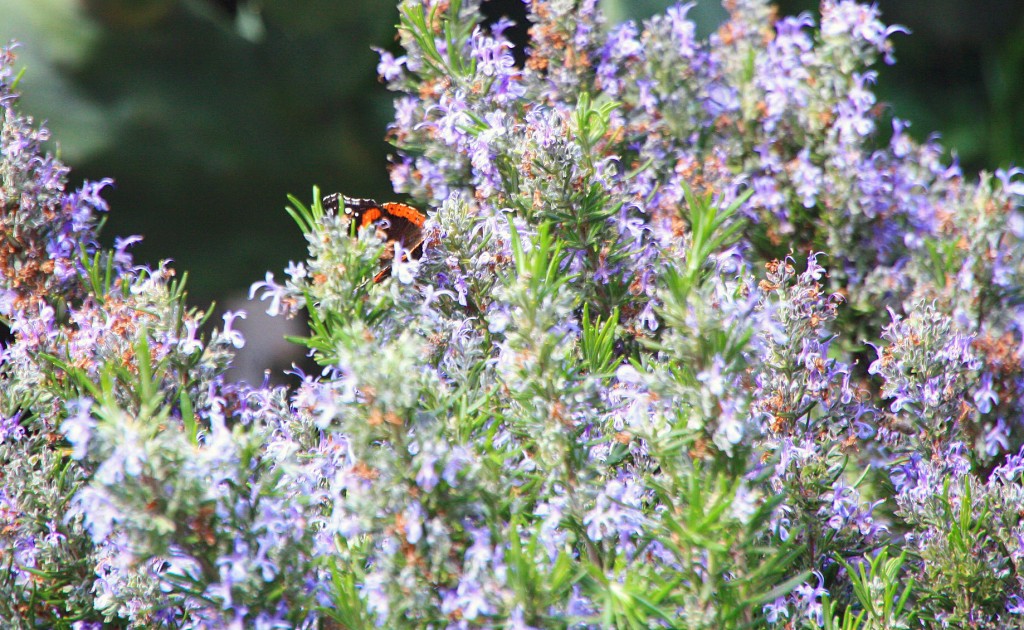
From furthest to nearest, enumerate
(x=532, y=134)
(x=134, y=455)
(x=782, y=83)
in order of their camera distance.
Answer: (x=782, y=83) < (x=532, y=134) < (x=134, y=455)

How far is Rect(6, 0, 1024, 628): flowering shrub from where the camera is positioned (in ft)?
1.33

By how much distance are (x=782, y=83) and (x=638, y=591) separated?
56cm

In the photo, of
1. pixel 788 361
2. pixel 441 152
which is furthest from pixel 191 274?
pixel 788 361

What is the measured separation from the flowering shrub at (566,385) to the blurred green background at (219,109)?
68 centimetres

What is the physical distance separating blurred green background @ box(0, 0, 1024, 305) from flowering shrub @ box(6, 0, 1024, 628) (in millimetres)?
679

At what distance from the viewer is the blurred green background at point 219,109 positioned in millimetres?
1332

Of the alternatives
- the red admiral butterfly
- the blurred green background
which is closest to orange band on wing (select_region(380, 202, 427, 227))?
the red admiral butterfly

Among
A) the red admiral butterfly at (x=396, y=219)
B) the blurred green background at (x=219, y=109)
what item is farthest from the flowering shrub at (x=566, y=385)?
the blurred green background at (x=219, y=109)

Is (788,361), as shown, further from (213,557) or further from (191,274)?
(191,274)

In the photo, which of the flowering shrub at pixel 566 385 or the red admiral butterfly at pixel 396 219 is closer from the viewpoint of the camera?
the flowering shrub at pixel 566 385

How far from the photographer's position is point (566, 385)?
446mm

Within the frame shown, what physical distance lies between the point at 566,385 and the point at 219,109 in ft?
3.87

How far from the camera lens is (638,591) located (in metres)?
0.41

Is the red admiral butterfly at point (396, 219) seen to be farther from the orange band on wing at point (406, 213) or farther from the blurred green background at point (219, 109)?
the blurred green background at point (219, 109)
